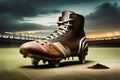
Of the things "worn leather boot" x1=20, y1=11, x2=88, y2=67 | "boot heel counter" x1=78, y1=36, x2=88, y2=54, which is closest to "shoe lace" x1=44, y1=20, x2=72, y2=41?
"worn leather boot" x1=20, y1=11, x2=88, y2=67

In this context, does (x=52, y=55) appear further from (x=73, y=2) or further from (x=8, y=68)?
(x=73, y=2)

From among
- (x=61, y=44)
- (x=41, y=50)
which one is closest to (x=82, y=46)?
(x=61, y=44)

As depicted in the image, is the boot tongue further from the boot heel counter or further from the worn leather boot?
the boot heel counter

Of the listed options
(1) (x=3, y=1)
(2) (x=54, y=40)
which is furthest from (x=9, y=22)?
(2) (x=54, y=40)

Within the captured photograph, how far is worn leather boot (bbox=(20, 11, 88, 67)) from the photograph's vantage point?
149 cm

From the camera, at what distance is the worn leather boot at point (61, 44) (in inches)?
58.6

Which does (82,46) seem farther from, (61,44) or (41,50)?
(41,50)

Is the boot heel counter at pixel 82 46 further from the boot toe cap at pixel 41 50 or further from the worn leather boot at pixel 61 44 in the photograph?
the boot toe cap at pixel 41 50

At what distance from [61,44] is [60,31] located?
77 millimetres

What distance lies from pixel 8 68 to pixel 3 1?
0.68 m

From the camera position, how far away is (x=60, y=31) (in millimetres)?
1674

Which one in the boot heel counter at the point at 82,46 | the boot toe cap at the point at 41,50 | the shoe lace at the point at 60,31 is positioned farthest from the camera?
the boot heel counter at the point at 82,46

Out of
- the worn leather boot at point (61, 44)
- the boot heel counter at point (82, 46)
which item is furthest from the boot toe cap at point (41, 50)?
the boot heel counter at point (82, 46)

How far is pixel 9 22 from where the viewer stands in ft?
6.90
